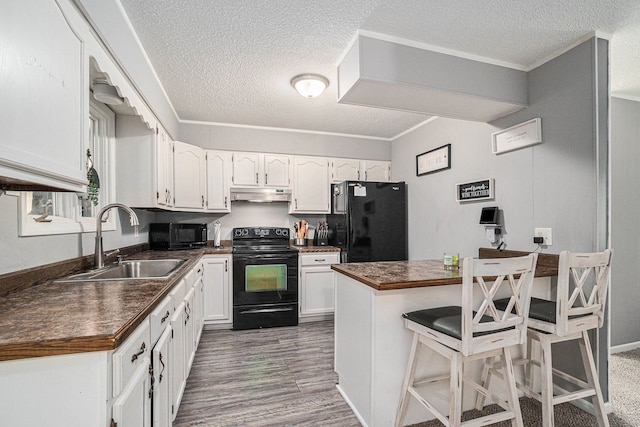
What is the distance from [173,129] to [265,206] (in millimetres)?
1460

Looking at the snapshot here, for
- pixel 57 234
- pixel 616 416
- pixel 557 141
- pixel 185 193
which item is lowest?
pixel 616 416

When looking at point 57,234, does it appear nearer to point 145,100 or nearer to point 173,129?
point 145,100

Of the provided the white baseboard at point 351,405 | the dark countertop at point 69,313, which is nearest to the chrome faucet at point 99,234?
the dark countertop at point 69,313

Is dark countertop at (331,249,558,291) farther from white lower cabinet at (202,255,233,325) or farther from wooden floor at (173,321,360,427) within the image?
white lower cabinet at (202,255,233,325)

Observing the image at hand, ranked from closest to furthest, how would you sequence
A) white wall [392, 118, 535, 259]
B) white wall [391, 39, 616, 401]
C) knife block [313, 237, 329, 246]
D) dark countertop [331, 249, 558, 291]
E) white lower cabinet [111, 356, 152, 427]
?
white lower cabinet [111, 356, 152, 427]
dark countertop [331, 249, 558, 291]
white wall [391, 39, 616, 401]
white wall [392, 118, 535, 259]
knife block [313, 237, 329, 246]

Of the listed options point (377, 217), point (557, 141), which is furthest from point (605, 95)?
point (377, 217)

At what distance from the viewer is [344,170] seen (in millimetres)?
4082

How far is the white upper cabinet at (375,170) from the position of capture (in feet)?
13.7

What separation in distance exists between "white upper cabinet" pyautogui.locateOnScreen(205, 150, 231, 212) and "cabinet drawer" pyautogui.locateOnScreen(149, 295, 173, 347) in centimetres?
217

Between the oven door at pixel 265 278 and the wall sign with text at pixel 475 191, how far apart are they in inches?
75.7

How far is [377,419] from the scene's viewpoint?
65.3 inches

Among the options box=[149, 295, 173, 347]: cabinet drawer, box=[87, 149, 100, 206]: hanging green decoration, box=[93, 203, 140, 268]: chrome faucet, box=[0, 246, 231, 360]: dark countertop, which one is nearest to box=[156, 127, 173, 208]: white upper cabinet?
box=[87, 149, 100, 206]: hanging green decoration

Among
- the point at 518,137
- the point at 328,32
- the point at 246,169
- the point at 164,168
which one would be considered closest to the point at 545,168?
the point at 518,137

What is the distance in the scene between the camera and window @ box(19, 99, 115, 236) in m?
1.43
